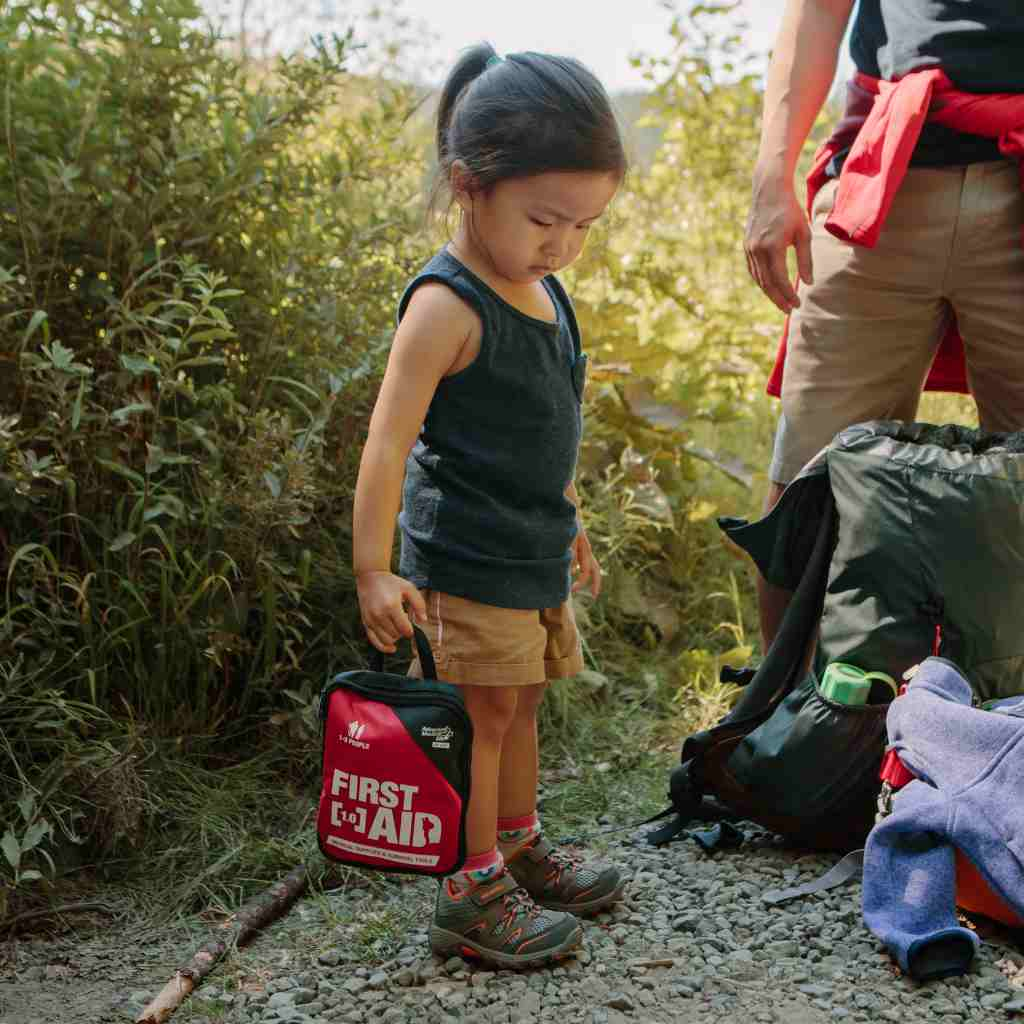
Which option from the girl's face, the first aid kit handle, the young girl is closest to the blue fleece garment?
the young girl

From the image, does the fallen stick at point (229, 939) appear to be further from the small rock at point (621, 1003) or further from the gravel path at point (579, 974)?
the small rock at point (621, 1003)

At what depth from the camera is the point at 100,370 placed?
2.88m

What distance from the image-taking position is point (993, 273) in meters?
2.68

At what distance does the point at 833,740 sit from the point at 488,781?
748 mm

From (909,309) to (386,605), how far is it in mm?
1407

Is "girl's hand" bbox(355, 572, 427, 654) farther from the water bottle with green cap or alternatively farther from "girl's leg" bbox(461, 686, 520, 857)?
the water bottle with green cap

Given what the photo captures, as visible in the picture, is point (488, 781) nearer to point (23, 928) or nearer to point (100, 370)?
point (23, 928)

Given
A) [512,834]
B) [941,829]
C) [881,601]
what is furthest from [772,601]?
[512,834]

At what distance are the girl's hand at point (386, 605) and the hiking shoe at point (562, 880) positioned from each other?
0.66 meters

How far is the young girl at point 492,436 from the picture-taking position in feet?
6.75

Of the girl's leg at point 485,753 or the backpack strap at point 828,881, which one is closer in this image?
the girl's leg at point 485,753

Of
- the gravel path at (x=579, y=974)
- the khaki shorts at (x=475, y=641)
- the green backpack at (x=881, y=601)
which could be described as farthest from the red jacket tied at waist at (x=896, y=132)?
the gravel path at (x=579, y=974)

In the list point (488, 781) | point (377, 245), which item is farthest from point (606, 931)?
point (377, 245)

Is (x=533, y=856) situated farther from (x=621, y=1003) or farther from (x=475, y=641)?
(x=475, y=641)
